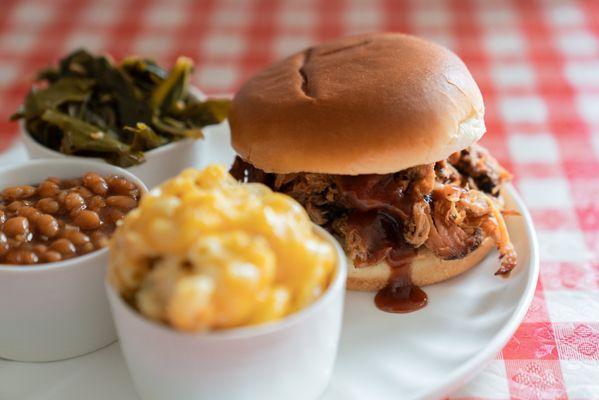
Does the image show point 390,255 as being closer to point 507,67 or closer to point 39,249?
point 39,249

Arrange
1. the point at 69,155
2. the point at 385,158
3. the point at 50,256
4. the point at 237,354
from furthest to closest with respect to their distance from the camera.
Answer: the point at 69,155
the point at 385,158
the point at 50,256
the point at 237,354

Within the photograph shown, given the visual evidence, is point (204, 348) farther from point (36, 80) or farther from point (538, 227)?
point (36, 80)

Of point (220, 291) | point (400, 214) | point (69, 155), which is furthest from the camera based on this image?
point (69, 155)

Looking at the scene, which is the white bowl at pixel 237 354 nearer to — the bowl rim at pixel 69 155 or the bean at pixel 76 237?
the bean at pixel 76 237

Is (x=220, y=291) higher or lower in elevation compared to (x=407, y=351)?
higher

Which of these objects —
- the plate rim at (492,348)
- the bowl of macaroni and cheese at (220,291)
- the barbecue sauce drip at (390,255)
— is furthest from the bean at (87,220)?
the plate rim at (492,348)

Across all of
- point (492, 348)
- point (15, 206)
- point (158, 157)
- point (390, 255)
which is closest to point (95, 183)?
point (15, 206)
